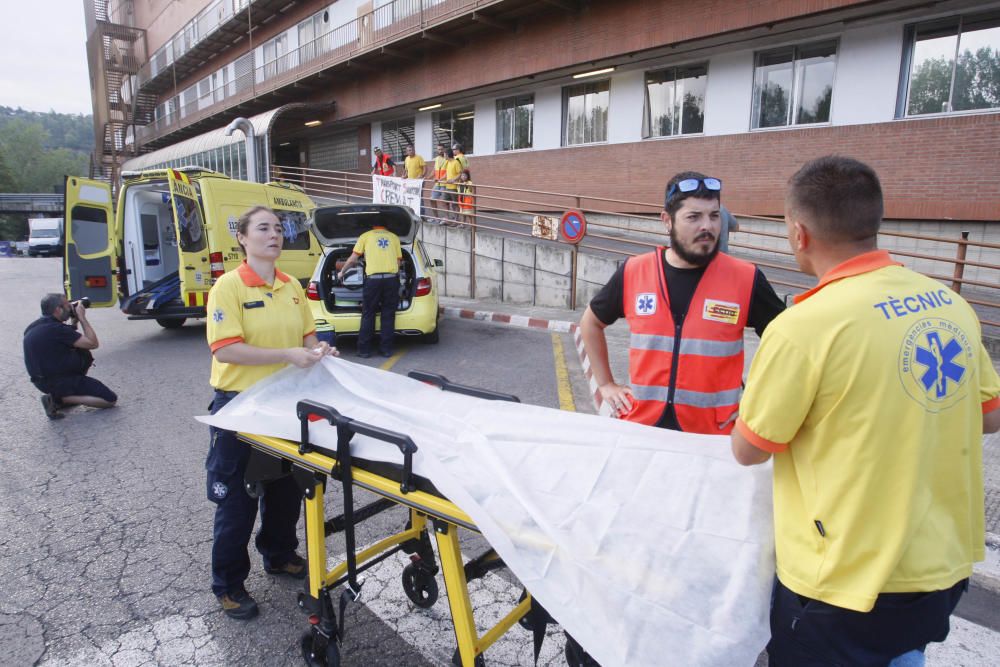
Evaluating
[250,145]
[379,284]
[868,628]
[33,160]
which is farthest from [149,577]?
[33,160]

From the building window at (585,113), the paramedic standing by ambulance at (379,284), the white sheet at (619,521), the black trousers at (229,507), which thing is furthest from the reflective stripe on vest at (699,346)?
the building window at (585,113)

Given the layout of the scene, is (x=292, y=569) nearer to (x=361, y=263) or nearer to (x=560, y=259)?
(x=361, y=263)

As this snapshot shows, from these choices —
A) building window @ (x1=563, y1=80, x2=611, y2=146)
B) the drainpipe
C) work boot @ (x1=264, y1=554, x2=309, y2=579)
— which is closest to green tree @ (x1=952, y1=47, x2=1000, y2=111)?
building window @ (x1=563, y1=80, x2=611, y2=146)

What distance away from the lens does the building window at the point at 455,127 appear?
1938cm

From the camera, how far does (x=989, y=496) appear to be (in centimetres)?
374

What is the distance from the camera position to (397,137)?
72.7 feet

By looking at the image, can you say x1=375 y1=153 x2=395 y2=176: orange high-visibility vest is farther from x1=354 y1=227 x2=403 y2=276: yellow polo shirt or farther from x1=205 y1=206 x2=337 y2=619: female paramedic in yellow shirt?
x1=205 y1=206 x2=337 y2=619: female paramedic in yellow shirt

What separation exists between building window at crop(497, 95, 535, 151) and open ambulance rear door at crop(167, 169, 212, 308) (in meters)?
11.0

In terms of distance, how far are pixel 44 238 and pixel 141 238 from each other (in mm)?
35878

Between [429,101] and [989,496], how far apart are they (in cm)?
1888

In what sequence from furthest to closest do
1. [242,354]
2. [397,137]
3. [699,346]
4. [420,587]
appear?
1. [397,137]
2. [420,587]
3. [242,354]
4. [699,346]

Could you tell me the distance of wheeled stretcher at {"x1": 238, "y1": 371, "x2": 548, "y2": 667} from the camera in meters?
2.04

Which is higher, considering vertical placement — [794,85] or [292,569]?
[794,85]

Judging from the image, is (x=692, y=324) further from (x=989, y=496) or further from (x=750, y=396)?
(x=989, y=496)
